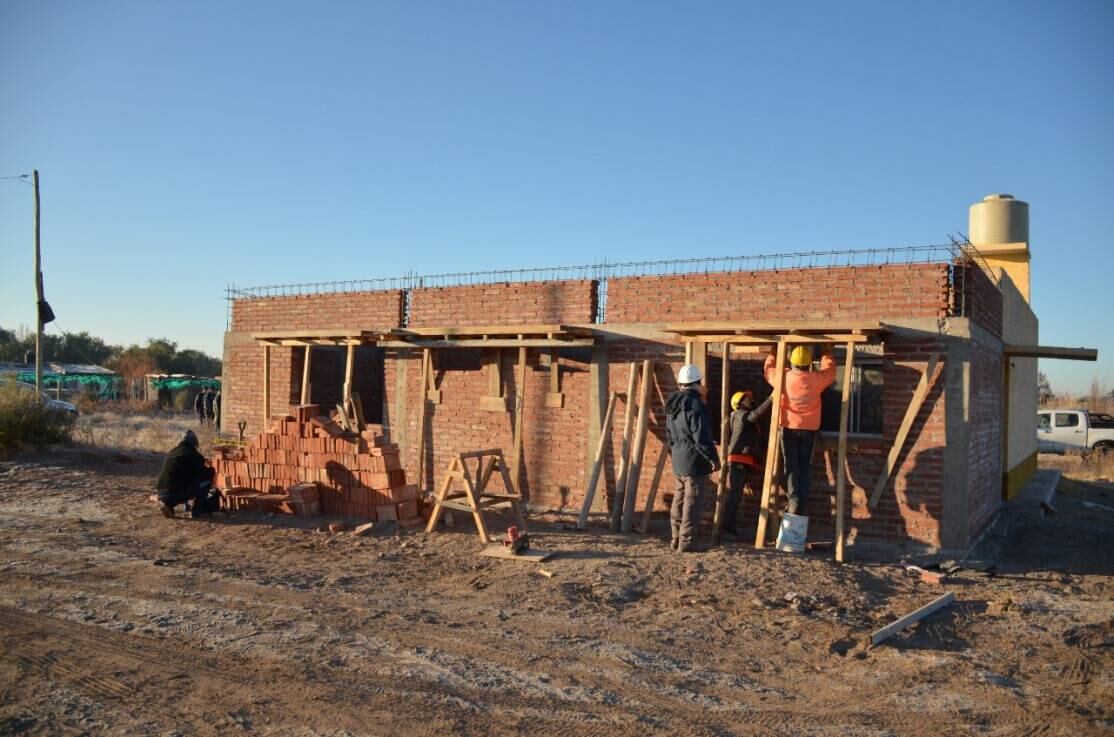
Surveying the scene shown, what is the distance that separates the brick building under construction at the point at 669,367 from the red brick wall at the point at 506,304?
0.02 metres

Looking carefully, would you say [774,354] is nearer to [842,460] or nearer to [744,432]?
[744,432]

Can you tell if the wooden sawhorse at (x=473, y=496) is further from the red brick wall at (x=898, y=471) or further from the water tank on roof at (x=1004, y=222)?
the water tank on roof at (x=1004, y=222)

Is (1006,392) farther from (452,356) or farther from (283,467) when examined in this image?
(283,467)

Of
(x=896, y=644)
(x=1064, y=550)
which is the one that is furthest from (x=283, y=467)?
(x=1064, y=550)

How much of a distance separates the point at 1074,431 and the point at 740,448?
19.2 metres

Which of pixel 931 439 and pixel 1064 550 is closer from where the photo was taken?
pixel 931 439

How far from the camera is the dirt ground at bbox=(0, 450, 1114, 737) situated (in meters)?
4.46

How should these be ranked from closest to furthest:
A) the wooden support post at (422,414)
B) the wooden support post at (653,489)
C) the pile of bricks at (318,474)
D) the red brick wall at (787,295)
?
the red brick wall at (787,295) → the wooden support post at (653,489) → the pile of bricks at (318,474) → the wooden support post at (422,414)

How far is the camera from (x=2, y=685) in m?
4.72

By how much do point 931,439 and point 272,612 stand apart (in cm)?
638

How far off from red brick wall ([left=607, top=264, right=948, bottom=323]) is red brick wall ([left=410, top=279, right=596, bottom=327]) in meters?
0.46

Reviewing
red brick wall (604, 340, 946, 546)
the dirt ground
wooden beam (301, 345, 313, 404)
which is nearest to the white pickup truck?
the dirt ground

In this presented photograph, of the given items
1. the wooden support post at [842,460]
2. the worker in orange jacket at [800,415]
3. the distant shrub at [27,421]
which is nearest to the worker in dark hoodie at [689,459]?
the worker in orange jacket at [800,415]

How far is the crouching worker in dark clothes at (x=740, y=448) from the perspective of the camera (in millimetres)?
8828
